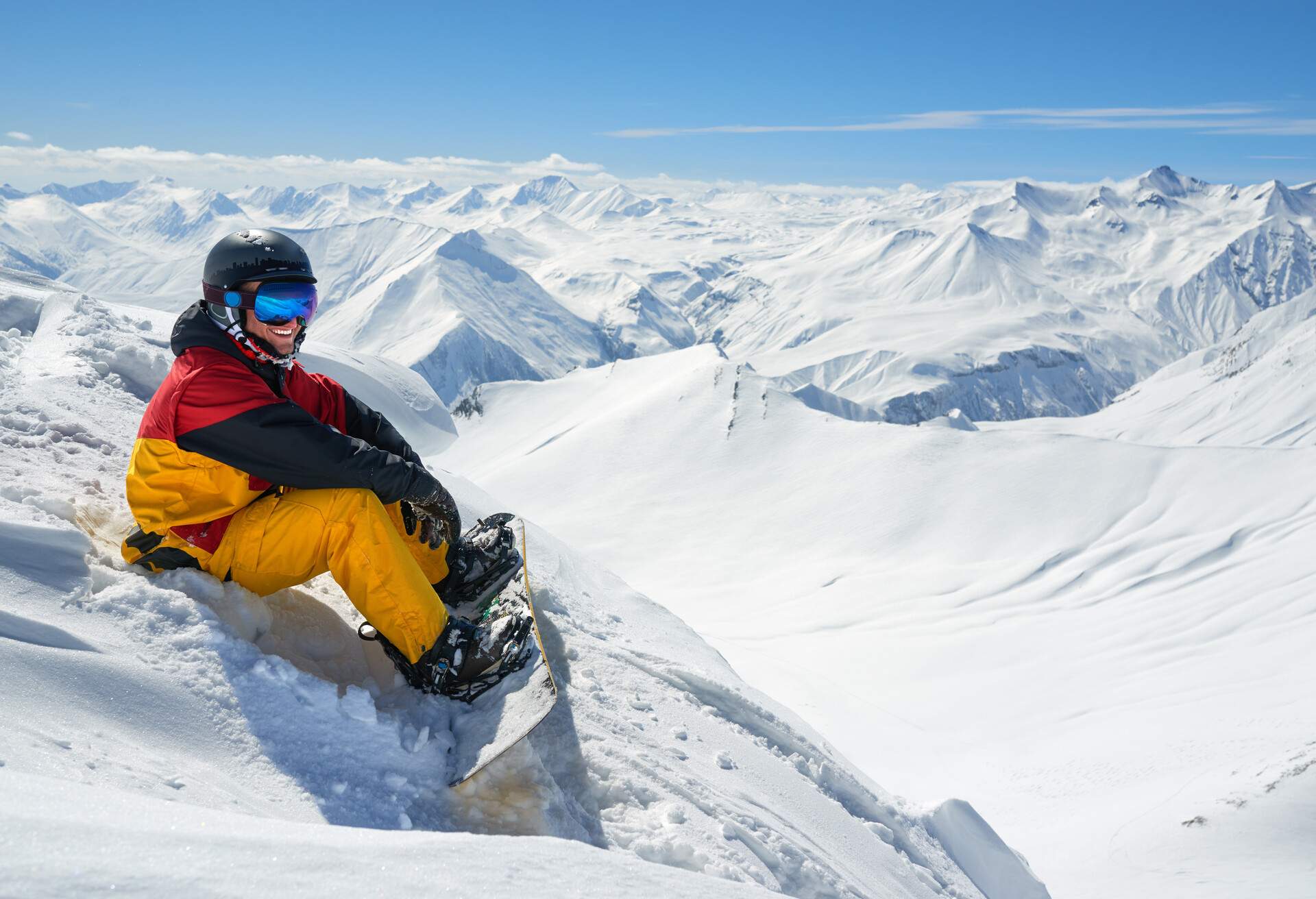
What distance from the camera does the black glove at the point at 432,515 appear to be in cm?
514

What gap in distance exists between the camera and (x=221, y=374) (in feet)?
15.1

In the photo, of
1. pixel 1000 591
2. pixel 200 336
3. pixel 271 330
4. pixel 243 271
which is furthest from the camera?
pixel 1000 591

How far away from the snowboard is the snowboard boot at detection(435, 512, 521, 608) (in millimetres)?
476

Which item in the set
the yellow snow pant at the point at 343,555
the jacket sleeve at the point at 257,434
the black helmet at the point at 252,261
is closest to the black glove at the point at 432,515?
the yellow snow pant at the point at 343,555

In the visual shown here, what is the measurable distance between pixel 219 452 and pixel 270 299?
1.09 metres

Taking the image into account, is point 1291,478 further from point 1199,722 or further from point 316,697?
point 316,697

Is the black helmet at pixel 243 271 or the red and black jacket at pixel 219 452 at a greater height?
the black helmet at pixel 243 271

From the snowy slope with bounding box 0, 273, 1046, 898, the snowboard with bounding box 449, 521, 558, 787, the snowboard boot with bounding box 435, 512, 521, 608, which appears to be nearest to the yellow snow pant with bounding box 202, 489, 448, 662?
the snowy slope with bounding box 0, 273, 1046, 898

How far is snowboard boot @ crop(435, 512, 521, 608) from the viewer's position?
19.3 feet

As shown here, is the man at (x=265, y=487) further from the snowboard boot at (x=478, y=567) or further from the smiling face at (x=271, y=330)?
the snowboard boot at (x=478, y=567)

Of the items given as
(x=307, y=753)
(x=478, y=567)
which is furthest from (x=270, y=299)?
(x=307, y=753)

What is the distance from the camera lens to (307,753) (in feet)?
13.6

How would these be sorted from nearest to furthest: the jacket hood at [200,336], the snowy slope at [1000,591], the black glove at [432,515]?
the jacket hood at [200,336], the black glove at [432,515], the snowy slope at [1000,591]

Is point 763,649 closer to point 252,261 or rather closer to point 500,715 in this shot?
point 500,715
